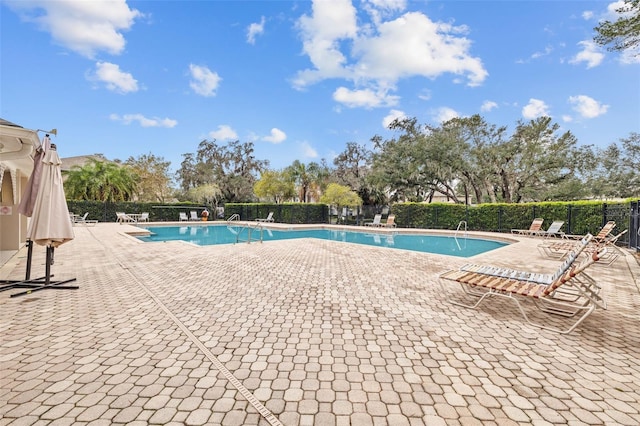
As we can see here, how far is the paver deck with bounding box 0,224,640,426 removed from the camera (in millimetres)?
1876

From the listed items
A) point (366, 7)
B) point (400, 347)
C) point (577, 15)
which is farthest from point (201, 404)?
point (366, 7)

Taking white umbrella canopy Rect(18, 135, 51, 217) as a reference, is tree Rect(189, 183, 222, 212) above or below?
above

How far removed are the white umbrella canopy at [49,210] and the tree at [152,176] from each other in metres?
29.1

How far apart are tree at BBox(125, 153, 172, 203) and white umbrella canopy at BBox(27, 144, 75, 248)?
2911 centimetres

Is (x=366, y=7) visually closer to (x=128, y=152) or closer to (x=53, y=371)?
(x=53, y=371)

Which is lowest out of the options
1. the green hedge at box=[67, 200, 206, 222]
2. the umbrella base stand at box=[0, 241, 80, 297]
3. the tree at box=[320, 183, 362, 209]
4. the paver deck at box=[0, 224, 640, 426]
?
the paver deck at box=[0, 224, 640, 426]

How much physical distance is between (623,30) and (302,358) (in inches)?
307

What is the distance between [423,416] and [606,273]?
6.59m

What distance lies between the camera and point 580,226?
1263cm

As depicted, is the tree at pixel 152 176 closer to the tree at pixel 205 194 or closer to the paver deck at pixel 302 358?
the tree at pixel 205 194

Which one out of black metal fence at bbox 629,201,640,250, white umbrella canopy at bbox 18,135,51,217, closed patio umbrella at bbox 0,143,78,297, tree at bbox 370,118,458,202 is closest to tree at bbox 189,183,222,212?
tree at bbox 370,118,458,202

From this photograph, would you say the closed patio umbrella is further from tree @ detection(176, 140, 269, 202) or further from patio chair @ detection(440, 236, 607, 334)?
tree @ detection(176, 140, 269, 202)

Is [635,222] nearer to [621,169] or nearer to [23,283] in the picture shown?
[23,283]

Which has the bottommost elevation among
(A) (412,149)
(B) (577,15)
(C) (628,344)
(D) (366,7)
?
(C) (628,344)
